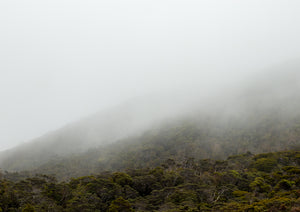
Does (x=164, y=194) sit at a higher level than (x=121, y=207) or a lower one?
lower

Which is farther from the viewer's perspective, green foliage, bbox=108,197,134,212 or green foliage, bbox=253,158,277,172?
green foliage, bbox=253,158,277,172

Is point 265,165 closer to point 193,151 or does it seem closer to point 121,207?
point 121,207

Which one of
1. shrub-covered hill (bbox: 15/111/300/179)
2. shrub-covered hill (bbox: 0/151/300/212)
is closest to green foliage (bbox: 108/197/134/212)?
shrub-covered hill (bbox: 0/151/300/212)

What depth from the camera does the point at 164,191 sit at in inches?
1943

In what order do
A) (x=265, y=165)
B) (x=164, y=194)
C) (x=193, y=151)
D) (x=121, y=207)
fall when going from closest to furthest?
(x=121, y=207) < (x=164, y=194) < (x=265, y=165) < (x=193, y=151)

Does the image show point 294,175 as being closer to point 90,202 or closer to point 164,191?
point 164,191

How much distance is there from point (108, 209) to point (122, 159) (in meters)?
139

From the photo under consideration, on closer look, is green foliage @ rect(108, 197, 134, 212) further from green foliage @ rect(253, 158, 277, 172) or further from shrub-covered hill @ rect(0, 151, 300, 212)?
green foliage @ rect(253, 158, 277, 172)

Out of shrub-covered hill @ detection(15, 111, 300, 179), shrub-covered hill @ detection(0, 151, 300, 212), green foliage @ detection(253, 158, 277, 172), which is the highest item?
shrub-covered hill @ detection(0, 151, 300, 212)

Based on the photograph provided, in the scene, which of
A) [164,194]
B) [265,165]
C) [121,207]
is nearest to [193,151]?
[265,165]

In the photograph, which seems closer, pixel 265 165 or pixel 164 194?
pixel 164 194

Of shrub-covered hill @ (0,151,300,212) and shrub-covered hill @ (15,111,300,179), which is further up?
shrub-covered hill @ (0,151,300,212)

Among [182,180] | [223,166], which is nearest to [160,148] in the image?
[223,166]

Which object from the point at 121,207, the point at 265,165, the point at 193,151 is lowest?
Result: the point at 193,151
